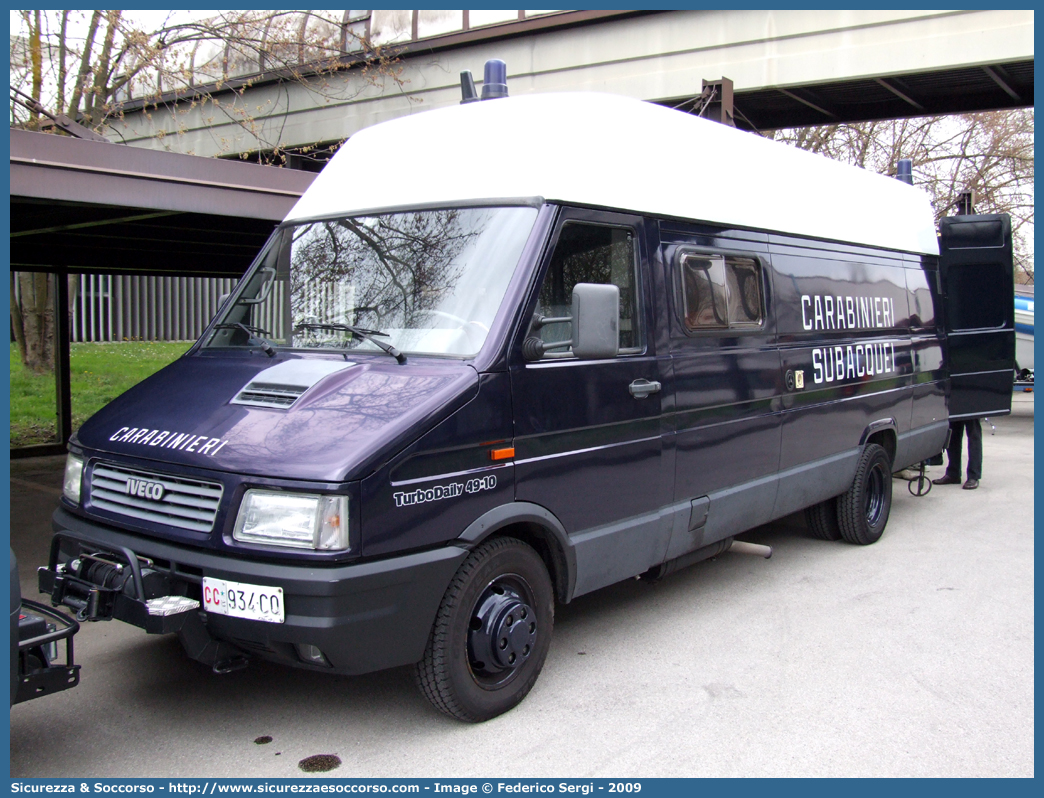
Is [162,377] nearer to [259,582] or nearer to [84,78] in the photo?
[259,582]

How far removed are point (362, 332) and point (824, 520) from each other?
4872 mm

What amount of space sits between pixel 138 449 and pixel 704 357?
10.4 ft

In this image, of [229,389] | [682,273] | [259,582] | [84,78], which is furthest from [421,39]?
[259,582]

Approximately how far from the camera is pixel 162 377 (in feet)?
15.6

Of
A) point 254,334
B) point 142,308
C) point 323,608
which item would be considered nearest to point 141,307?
point 142,308

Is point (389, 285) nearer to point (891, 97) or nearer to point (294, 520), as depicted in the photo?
point (294, 520)

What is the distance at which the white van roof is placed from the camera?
4.64m

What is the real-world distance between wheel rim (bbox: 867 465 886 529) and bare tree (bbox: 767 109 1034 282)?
18.6m

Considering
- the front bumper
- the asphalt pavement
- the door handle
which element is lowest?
the asphalt pavement

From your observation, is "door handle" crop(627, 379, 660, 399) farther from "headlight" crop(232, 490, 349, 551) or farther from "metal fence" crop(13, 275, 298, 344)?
"metal fence" crop(13, 275, 298, 344)

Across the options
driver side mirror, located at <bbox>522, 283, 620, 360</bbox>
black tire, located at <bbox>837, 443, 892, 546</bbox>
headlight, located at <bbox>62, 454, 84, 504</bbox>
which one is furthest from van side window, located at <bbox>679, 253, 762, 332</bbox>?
headlight, located at <bbox>62, 454, 84, 504</bbox>

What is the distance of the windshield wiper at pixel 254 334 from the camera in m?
4.61

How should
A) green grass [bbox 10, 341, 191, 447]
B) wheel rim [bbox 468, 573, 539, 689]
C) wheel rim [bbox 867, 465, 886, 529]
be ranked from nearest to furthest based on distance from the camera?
1. wheel rim [bbox 468, 573, 539, 689]
2. wheel rim [bbox 867, 465, 886, 529]
3. green grass [bbox 10, 341, 191, 447]

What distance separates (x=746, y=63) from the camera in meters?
13.2
